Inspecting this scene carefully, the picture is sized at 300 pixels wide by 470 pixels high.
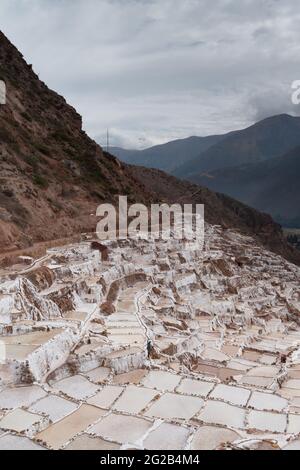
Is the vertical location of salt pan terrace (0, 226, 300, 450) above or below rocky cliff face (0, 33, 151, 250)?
below

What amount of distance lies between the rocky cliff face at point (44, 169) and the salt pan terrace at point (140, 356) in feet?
21.8

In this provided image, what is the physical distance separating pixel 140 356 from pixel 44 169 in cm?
3547

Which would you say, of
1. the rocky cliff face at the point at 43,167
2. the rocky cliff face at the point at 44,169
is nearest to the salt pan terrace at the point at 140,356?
the rocky cliff face at the point at 44,169

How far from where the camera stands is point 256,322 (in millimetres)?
36000

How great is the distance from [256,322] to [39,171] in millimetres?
26833

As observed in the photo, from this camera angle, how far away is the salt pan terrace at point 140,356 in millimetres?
14961

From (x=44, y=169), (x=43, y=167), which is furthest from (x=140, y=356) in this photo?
(x=43, y=167)

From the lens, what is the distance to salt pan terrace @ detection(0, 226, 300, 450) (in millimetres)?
14961

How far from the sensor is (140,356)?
20.2 metres

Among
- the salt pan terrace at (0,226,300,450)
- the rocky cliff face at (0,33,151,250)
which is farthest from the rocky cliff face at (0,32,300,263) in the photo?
the salt pan terrace at (0,226,300,450)

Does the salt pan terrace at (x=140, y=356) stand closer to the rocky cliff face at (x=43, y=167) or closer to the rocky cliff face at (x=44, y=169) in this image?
the rocky cliff face at (x=44, y=169)

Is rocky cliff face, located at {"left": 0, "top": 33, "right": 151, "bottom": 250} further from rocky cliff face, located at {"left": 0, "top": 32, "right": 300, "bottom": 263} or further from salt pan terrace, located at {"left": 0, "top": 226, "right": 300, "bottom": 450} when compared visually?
salt pan terrace, located at {"left": 0, "top": 226, "right": 300, "bottom": 450}

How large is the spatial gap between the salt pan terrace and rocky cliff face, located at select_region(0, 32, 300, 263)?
6.63 metres

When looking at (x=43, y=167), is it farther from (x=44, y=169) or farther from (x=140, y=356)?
(x=140, y=356)
